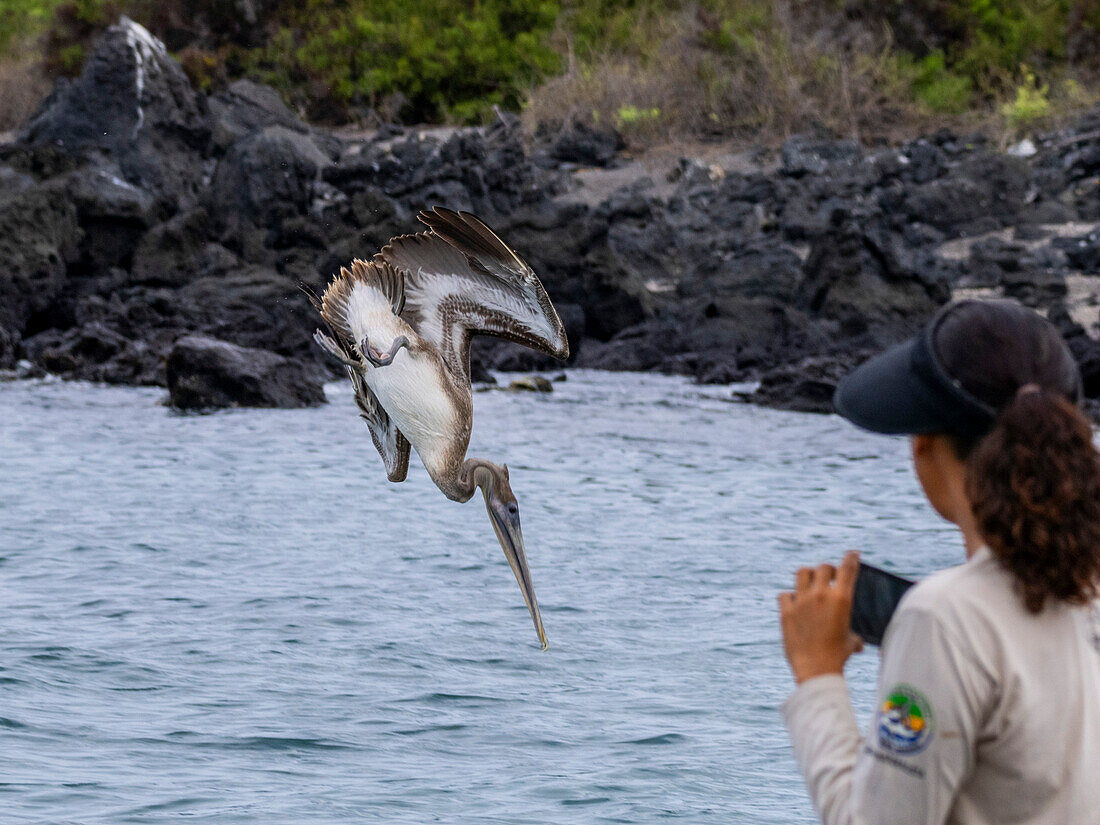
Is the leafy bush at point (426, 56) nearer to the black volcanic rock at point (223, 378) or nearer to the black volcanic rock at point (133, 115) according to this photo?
the black volcanic rock at point (133, 115)

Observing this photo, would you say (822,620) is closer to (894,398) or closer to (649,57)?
(894,398)

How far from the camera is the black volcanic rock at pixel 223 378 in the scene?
16984 millimetres

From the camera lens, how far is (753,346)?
791 inches

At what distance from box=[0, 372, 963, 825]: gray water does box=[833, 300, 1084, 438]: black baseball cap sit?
4.70 m

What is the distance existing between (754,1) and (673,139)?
515 centimetres

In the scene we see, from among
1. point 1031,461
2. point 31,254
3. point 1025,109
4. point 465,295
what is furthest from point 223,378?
point 1031,461

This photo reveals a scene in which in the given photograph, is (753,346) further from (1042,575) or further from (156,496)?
(1042,575)

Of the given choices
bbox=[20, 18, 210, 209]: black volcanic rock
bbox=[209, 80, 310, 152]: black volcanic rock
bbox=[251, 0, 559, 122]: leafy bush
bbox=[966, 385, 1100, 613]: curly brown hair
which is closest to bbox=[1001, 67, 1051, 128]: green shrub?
bbox=[251, 0, 559, 122]: leafy bush

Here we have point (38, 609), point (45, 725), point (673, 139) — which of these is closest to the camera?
point (45, 725)

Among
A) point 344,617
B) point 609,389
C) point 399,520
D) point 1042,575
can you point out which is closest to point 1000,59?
point 609,389

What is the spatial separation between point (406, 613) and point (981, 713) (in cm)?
822

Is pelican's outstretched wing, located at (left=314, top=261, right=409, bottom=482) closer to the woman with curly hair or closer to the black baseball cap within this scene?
the black baseball cap

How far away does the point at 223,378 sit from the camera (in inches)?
672

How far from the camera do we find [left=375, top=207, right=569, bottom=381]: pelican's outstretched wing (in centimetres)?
544
